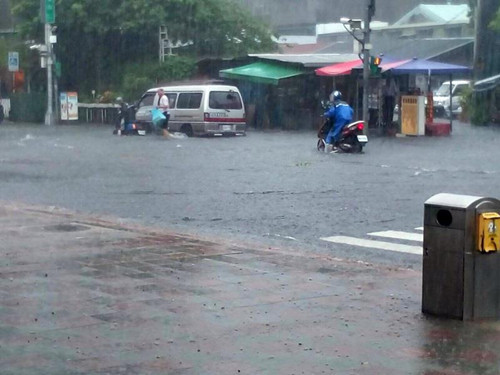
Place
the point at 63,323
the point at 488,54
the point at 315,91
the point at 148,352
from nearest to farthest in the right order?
the point at 148,352, the point at 63,323, the point at 315,91, the point at 488,54

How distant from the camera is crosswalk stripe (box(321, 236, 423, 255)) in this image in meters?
11.4

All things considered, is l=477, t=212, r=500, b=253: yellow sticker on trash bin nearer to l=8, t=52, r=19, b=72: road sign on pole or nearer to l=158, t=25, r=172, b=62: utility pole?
l=158, t=25, r=172, b=62: utility pole

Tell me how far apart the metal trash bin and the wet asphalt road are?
2726 mm

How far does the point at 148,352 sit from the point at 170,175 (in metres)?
13.9

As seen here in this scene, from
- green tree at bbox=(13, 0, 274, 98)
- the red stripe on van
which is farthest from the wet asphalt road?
green tree at bbox=(13, 0, 274, 98)

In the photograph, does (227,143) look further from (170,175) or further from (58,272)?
(58,272)

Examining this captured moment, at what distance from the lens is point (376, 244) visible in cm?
1184

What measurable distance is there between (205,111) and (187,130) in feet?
4.28

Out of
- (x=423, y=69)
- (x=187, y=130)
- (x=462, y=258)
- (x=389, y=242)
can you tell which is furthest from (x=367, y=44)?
(x=462, y=258)

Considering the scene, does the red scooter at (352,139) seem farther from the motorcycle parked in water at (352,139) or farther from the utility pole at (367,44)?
the utility pole at (367,44)

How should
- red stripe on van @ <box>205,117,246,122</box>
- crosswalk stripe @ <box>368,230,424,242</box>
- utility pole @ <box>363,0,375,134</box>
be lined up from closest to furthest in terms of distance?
crosswalk stripe @ <box>368,230,424,242</box>
utility pole @ <box>363,0,375,134</box>
red stripe on van @ <box>205,117,246,122</box>

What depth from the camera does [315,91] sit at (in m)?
42.2

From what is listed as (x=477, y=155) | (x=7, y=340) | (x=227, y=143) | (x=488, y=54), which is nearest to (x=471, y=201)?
(x=7, y=340)

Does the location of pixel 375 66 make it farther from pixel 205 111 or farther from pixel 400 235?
pixel 400 235
